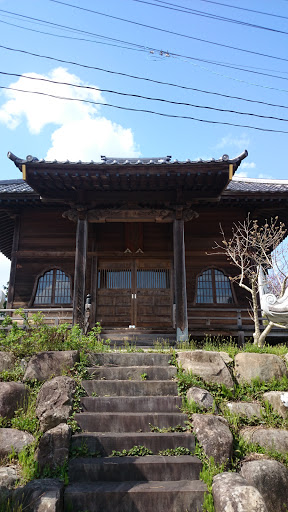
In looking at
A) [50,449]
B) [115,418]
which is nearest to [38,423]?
[50,449]

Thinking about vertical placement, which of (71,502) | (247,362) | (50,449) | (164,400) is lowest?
(71,502)

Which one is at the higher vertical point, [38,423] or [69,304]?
[69,304]

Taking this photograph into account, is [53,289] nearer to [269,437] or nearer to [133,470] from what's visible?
[133,470]

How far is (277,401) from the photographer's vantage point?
5.87m

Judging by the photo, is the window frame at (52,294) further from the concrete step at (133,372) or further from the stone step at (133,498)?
the stone step at (133,498)

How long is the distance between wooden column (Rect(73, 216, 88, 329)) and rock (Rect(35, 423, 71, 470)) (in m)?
4.69

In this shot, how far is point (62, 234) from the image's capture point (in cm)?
1220

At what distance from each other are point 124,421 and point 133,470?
0.80m

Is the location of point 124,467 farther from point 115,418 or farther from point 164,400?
point 164,400

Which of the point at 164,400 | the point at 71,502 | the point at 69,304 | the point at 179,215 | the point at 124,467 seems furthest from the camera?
the point at 69,304

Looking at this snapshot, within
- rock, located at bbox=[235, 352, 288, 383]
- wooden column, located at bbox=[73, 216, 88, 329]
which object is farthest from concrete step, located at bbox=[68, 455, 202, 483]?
wooden column, located at bbox=[73, 216, 88, 329]

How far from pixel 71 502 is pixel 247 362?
3679 millimetres

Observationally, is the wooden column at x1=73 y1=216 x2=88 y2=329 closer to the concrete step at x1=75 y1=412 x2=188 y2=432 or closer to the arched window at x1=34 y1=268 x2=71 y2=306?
the arched window at x1=34 y1=268 x2=71 y2=306

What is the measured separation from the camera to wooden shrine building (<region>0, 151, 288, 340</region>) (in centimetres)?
1035
